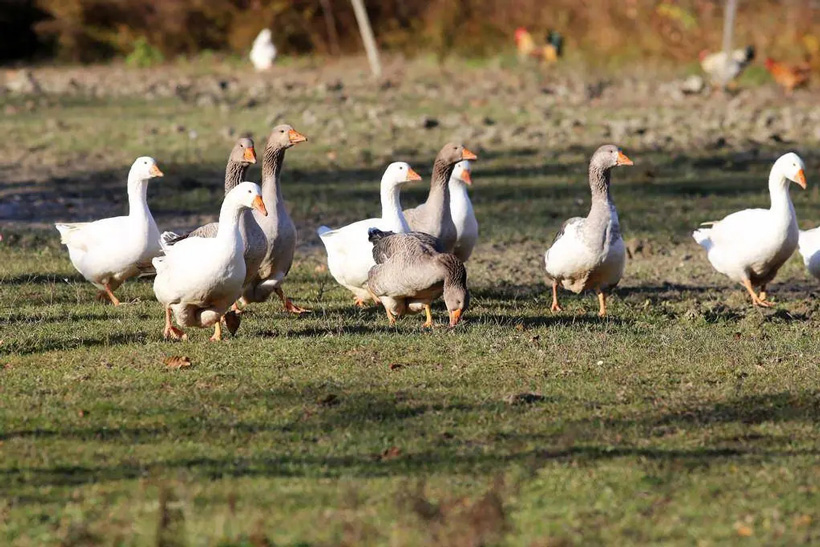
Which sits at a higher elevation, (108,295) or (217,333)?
(108,295)

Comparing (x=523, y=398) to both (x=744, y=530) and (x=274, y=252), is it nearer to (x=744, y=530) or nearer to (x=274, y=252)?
(x=744, y=530)

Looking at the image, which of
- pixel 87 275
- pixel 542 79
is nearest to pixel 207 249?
pixel 87 275

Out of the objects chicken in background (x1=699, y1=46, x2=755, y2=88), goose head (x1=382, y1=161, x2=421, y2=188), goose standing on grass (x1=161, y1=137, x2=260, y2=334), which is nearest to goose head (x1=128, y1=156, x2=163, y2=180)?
goose standing on grass (x1=161, y1=137, x2=260, y2=334)

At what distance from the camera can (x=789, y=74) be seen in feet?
84.3

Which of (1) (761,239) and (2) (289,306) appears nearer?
(2) (289,306)

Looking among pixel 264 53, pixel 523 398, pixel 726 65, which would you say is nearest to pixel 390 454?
pixel 523 398

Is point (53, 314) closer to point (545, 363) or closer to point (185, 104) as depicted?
point (545, 363)

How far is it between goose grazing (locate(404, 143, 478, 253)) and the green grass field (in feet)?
2.24

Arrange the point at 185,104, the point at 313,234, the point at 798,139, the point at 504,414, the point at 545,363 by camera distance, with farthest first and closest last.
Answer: the point at 185,104
the point at 798,139
the point at 313,234
the point at 545,363
the point at 504,414

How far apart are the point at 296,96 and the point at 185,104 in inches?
94.4

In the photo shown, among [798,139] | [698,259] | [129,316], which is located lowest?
[129,316]

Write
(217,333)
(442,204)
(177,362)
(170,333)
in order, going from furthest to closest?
(442,204), (170,333), (217,333), (177,362)

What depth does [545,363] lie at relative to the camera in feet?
24.9

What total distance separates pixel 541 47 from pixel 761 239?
22303 millimetres
